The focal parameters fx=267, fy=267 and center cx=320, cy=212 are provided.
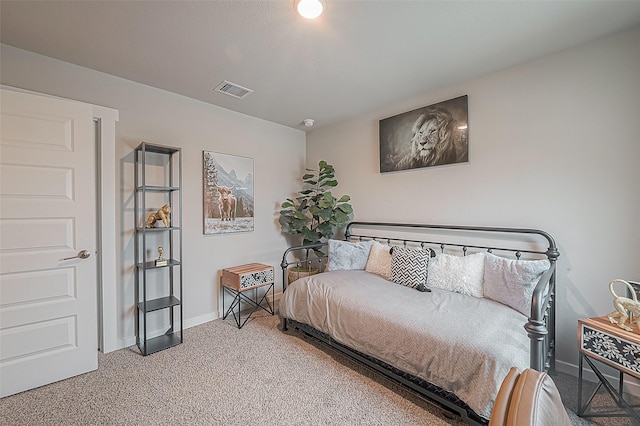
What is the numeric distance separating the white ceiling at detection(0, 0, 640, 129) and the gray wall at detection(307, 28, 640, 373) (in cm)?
17

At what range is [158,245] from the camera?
2668 millimetres

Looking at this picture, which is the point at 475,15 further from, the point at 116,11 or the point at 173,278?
the point at 173,278

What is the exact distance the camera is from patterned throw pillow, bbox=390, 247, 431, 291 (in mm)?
2455

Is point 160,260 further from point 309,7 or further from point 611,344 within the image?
point 611,344

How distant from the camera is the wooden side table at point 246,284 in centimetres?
287

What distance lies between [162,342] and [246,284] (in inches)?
35.6

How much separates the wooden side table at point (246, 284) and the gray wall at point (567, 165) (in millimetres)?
2052

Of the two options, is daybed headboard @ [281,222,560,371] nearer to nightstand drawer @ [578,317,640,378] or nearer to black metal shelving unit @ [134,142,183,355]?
nightstand drawer @ [578,317,640,378]

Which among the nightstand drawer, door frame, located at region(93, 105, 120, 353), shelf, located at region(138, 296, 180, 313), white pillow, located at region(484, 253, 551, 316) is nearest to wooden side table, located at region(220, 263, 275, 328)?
shelf, located at region(138, 296, 180, 313)

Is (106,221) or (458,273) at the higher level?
(106,221)

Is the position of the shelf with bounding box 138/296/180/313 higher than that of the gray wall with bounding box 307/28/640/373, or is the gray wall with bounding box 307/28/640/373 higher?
the gray wall with bounding box 307/28/640/373

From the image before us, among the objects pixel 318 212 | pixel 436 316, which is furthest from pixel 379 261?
pixel 436 316

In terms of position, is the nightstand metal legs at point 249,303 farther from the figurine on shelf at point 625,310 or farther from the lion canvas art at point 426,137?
the figurine on shelf at point 625,310

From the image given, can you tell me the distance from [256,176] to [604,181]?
10.7 feet
